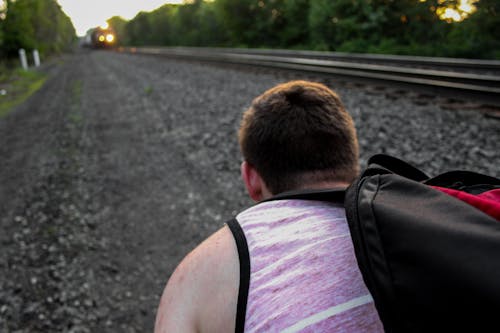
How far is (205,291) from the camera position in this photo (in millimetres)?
1226

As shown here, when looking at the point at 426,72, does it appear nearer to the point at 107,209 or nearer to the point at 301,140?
the point at 107,209

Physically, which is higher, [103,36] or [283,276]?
[103,36]

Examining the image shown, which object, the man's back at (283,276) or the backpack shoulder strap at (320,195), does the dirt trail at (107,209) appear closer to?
the man's back at (283,276)

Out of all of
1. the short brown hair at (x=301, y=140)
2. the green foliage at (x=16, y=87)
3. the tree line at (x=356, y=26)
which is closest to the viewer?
the short brown hair at (x=301, y=140)

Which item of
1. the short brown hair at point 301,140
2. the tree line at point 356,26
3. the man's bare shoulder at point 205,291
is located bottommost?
the man's bare shoulder at point 205,291

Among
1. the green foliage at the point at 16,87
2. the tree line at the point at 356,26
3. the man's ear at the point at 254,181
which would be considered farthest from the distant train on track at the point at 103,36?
the man's ear at the point at 254,181

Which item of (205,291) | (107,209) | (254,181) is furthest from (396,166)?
(107,209)

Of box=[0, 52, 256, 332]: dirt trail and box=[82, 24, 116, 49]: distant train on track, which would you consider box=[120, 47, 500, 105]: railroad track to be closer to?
box=[0, 52, 256, 332]: dirt trail

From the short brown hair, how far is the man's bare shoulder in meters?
0.32

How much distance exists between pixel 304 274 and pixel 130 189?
4.66 m

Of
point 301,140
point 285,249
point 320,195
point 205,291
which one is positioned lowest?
point 205,291

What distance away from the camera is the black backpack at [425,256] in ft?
2.43

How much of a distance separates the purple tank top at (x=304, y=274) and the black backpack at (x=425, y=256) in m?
0.16

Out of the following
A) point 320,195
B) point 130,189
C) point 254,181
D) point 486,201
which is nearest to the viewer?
point 486,201
